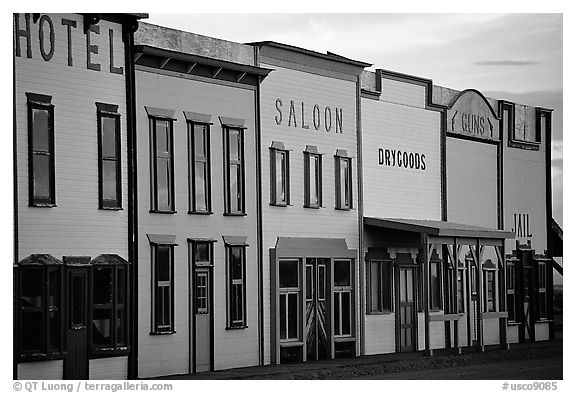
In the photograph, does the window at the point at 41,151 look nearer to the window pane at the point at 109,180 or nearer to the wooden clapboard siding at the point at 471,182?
the window pane at the point at 109,180

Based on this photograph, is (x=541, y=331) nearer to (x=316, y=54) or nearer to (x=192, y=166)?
(x=316, y=54)

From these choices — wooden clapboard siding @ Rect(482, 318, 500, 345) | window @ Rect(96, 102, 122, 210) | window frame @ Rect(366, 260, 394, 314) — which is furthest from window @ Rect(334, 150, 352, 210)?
window @ Rect(96, 102, 122, 210)

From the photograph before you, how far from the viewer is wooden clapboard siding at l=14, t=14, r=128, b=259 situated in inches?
873

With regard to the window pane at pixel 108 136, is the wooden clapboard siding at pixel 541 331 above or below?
below

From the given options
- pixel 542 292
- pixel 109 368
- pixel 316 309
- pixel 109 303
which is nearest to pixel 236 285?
pixel 316 309

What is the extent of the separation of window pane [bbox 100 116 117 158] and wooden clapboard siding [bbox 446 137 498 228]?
1215 cm

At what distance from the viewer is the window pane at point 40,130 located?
22406 mm

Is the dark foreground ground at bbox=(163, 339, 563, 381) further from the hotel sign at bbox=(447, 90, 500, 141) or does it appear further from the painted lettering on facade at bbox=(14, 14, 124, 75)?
the painted lettering on facade at bbox=(14, 14, 124, 75)

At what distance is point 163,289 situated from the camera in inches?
1001

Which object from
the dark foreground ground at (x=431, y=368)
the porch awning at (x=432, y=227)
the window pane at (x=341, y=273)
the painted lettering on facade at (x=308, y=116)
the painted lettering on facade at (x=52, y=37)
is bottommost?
the dark foreground ground at (x=431, y=368)

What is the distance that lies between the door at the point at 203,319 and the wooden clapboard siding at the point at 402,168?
6009mm

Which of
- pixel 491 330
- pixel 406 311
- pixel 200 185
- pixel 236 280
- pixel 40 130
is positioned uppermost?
pixel 40 130

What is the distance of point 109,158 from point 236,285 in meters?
4.65

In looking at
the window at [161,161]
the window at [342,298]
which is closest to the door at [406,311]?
the window at [342,298]
